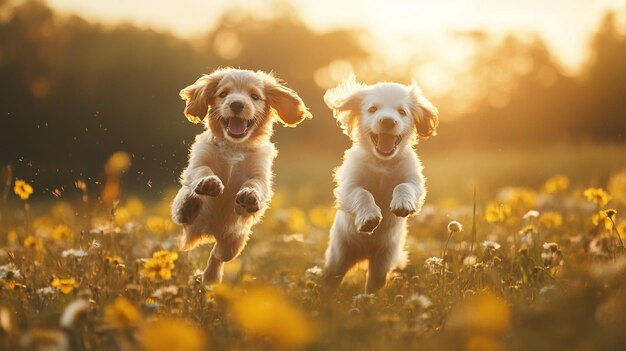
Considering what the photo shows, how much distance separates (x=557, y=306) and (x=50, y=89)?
759 inches

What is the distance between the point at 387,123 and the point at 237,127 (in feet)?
3.45

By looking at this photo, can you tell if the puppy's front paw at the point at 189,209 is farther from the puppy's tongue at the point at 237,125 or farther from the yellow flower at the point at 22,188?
the yellow flower at the point at 22,188

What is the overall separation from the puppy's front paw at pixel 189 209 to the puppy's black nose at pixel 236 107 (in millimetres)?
764

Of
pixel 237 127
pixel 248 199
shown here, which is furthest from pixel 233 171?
pixel 248 199

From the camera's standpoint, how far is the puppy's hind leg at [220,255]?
5078 mm

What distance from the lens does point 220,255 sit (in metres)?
5.09

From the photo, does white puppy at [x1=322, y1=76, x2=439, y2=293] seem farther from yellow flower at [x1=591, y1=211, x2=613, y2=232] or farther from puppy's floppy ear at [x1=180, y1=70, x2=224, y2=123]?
yellow flower at [x1=591, y1=211, x2=613, y2=232]

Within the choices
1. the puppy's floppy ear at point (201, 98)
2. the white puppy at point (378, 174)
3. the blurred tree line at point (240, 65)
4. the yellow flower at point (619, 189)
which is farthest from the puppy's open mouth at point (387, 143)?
the yellow flower at point (619, 189)

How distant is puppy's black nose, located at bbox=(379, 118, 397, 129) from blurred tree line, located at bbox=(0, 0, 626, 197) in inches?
74.4

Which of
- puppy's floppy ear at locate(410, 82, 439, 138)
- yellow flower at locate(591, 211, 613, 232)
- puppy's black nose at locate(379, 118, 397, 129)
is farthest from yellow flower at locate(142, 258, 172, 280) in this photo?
yellow flower at locate(591, 211, 613, 232)

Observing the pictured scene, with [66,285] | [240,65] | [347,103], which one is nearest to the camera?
[66,285]

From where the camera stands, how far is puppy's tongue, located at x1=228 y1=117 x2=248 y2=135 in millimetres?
5031

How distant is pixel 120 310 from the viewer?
8.00 ft

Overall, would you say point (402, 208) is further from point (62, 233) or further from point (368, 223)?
point (62, 233)
